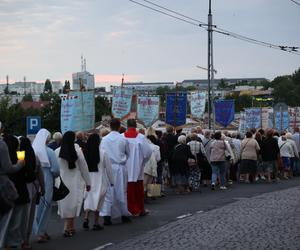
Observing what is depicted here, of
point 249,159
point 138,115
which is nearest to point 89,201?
point 249,159

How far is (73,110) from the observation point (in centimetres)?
1950

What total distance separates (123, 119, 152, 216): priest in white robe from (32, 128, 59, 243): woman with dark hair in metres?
2.96

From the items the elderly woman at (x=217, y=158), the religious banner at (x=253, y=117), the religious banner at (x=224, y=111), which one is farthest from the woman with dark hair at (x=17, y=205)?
the religious banner at (x=253, y=117)

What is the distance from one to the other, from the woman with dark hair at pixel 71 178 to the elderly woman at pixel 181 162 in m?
7.64

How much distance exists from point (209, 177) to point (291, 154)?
4.81 metres

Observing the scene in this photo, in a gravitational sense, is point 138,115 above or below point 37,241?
above

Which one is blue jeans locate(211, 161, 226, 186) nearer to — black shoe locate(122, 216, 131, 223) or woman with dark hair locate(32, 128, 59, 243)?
black shoe locate(122, 216, 131, 223)

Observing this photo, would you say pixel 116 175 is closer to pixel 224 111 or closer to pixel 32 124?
pixel 32 124

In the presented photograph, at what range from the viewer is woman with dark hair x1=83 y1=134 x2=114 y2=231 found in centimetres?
1216

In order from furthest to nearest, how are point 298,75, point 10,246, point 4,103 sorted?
point 298,75
point 4,103
point 10,246

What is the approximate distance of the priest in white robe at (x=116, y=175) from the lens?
12.9 meters

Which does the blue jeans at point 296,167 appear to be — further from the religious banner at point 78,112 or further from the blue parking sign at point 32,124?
the blue parking sign at point 32,124

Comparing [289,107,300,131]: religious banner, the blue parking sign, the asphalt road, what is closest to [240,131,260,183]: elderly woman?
the asphalt road

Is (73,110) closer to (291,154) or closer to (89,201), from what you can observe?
(89,201)
